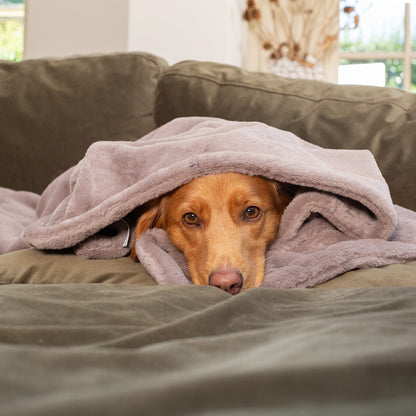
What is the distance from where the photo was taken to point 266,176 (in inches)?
69.8

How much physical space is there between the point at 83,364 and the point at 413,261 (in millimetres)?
1213

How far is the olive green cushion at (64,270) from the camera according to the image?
1635 millimetres

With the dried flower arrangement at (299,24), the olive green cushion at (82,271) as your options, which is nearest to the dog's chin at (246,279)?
the olive green cushion at (82,271)

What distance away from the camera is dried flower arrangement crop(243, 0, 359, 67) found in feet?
20.2

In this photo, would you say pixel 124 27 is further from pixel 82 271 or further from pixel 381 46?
pixel 381 46

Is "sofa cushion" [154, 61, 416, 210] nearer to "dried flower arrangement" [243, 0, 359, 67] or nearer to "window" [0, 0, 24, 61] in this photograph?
"dried flower arrangement" [243, 0, 359, 67]

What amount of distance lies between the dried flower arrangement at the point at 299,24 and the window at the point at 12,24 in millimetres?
2521

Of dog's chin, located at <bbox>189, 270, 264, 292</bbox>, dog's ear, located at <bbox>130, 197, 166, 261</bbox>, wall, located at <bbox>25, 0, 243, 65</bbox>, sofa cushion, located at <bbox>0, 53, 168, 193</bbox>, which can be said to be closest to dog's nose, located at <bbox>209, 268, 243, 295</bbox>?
dog's chin, located at <bbox>189, 270, 264, 292</bbox>

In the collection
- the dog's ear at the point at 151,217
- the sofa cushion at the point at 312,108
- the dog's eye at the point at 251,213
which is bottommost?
the dog's ear at the point at 151,217

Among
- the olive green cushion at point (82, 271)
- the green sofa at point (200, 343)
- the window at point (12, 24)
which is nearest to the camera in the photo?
the green sofa at point (200, 343)

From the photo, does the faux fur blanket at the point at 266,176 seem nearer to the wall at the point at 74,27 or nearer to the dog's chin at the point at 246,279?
A: the dog's chin at the point at 246,279

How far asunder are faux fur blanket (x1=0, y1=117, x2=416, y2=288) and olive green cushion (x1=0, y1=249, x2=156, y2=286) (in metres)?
0.05

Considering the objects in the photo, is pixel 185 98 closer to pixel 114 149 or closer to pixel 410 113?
pixel 114 149

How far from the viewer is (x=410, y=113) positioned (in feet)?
7.73
